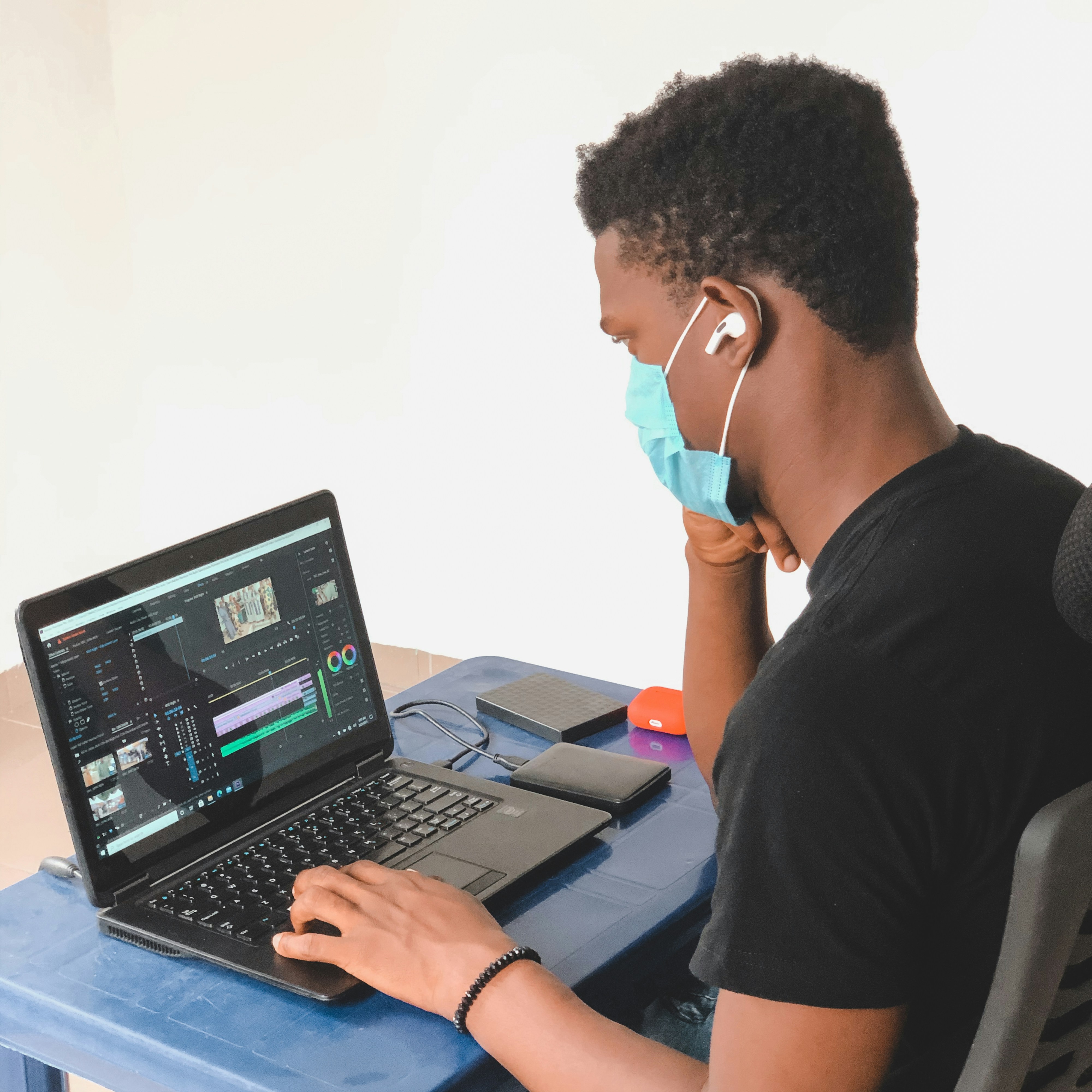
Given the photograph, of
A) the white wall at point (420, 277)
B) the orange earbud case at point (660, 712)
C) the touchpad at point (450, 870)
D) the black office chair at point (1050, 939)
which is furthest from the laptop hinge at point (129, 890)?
the white wall at point (420, 277)

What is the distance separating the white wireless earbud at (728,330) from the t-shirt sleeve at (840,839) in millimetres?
267

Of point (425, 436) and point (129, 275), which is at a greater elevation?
point (129, 275)

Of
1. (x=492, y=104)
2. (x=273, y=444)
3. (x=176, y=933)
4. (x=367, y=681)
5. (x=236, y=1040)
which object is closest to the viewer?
(x=236, y=1040)

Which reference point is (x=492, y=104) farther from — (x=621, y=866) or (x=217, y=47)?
(x=621, y=866)

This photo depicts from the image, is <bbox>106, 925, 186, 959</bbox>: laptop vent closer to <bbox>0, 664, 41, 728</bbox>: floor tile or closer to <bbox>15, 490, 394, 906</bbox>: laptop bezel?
<bbox>15, 490, 394, 906</bbox>: laptop bezel

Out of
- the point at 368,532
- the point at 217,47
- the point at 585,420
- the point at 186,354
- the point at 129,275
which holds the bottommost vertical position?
the point at 368,532

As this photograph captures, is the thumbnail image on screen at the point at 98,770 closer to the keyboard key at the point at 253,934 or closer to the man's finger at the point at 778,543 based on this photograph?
the keyboard key at the point at 253,934

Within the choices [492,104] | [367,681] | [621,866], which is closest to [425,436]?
[492,104]

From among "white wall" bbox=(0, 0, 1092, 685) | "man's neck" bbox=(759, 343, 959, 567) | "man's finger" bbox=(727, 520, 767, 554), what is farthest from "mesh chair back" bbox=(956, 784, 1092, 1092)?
"white wall" bbox=(0, 0, 1092, 685)

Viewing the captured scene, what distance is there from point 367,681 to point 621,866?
34cm

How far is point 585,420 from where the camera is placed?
3000 mm

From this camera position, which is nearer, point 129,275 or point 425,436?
point 425,436

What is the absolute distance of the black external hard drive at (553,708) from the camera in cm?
139

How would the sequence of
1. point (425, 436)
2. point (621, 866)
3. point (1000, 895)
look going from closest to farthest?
point (1000, 895) < point (621, 866) < point (425, 436)
